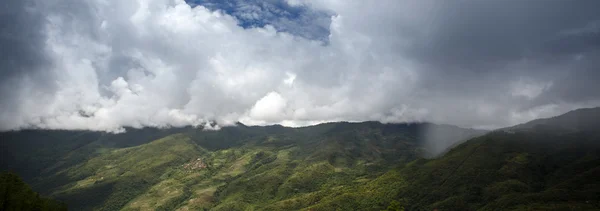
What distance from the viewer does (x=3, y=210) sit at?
100m

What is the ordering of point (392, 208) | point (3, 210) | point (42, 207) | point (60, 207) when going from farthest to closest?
1. point (392, 208)
2. point (60, 207)
3. point (42, 207)
4. point (3, 210)

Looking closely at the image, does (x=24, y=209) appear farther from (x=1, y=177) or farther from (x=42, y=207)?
(x=1, y=177)

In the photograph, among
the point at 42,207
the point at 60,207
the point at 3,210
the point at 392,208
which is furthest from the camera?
the point at 392,208

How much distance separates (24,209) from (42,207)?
1038 centimetres

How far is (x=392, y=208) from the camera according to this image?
553ft

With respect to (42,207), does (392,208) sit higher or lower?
lower

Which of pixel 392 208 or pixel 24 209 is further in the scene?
pixel 392 208

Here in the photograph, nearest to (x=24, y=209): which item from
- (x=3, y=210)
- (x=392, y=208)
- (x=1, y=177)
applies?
(x=3, y=210)

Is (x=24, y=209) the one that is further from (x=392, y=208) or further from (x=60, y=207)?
(x=392, y=208)

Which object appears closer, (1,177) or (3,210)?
(3,210)

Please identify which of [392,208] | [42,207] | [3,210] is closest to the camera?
[3,210]

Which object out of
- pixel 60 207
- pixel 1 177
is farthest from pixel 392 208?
pixel 1 177

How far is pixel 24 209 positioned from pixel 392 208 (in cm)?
15204

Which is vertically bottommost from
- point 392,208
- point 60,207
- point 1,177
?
point 392,208
